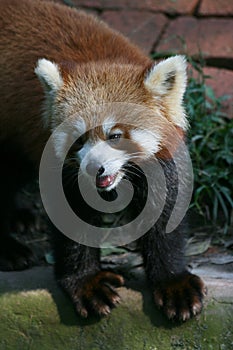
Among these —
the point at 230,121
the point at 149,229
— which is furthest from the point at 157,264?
the point at 230,121

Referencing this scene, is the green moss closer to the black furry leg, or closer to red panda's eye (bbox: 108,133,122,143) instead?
the black furry leg

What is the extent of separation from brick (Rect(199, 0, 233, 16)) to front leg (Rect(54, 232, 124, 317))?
121 inches

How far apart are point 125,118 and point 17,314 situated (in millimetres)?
1210

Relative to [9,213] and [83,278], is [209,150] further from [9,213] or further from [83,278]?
[83,278]

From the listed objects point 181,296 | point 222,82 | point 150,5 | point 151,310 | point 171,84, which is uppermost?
point 171,84

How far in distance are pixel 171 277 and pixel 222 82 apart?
2382 millimetres

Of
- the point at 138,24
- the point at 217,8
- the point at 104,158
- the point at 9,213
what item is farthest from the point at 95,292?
the point at 217,8

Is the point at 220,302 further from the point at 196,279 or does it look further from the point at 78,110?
the point at 78,110

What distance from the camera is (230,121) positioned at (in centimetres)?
573

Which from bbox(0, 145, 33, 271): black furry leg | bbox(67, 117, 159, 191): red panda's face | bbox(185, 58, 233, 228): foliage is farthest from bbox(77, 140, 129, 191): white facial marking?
bbox(185, 58, 233, 228): foliage

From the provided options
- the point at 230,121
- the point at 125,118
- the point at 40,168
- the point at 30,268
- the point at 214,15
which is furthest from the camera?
the point at 214,15

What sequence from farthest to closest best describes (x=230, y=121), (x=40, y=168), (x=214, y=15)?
(x=214, y=15)
(x=230, y=121)
(x=40, y=168)

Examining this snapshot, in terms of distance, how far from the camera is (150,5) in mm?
6906

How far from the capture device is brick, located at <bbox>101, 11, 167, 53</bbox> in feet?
21.5
